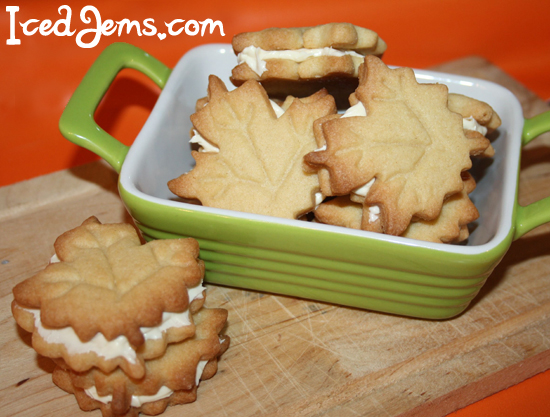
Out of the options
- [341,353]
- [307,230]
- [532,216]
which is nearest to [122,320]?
[307,230]

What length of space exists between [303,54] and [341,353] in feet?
Result: 1.99

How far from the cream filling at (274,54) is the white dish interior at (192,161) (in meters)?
0.21

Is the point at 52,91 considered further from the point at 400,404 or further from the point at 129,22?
the point at 400,404

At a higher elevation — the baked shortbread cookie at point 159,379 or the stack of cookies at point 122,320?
the stack of cookies at point 122,320

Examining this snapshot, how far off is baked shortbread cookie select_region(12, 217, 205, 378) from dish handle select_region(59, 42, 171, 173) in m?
0.22

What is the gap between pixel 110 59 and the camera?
1309mm

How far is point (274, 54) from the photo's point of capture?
1.18 meters

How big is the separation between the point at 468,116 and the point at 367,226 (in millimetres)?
351

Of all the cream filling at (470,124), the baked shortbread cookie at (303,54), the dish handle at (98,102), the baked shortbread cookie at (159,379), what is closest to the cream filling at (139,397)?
the baked shortbread cookie at (159,379)

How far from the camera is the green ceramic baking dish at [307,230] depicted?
1.01 metres

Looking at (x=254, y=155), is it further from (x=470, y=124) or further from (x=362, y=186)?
(x=470, y=124)

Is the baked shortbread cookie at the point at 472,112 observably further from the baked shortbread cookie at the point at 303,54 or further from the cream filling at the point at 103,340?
the cream filling at the point at 103,340

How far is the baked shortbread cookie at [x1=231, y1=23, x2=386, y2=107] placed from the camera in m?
1.14

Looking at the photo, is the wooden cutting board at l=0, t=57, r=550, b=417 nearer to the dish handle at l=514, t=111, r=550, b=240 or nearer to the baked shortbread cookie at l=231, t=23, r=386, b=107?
the dish handle at l=514, t=111, r=550, b=240
